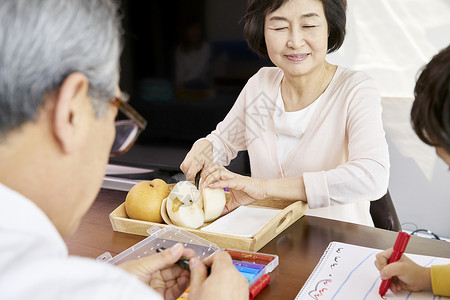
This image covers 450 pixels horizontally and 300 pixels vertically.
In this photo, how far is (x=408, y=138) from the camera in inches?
108

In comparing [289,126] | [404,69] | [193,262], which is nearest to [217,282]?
[193,262]

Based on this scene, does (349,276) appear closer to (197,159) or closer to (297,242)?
(297,242)

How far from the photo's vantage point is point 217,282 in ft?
2.74

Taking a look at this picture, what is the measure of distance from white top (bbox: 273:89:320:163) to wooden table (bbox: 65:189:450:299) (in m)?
0.43

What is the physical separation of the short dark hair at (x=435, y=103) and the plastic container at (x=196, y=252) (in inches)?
16.1

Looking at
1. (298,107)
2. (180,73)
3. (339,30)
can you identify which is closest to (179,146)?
(180,73)

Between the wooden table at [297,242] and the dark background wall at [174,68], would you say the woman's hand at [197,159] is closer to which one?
the wooden table at [297,242]

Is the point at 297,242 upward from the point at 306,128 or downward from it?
downward

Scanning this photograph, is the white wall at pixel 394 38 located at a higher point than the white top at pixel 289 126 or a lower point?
higher

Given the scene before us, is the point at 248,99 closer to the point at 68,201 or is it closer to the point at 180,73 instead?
the point at 180,73

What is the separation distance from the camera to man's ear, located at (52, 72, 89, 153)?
56cm

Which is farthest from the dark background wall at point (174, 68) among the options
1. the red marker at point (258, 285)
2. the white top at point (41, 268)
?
the white top at point (41, 268)

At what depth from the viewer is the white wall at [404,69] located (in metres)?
2.61

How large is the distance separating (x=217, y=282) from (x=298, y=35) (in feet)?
3.27
